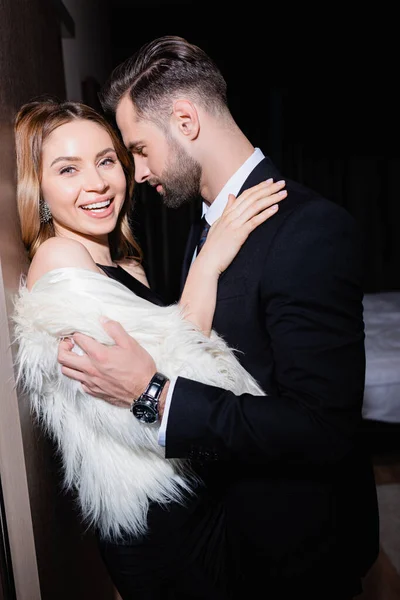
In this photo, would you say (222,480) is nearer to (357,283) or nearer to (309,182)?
(357,283)

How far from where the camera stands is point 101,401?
125 cm

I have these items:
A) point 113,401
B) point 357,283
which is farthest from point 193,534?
point 357,283

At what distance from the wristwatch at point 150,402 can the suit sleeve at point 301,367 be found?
0.19ft

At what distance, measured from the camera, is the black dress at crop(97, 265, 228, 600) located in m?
1.36

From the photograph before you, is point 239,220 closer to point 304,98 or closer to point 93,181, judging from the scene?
point 93,181

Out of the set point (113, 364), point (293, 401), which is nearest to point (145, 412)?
point (113, 364)

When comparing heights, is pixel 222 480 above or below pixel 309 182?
below

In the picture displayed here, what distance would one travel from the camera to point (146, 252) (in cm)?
652

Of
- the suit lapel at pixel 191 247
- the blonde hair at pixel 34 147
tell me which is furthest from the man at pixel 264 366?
the suit lapel at pixel 191 247

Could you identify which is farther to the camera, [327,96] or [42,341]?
[327,96]

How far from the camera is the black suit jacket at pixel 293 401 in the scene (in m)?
1.10

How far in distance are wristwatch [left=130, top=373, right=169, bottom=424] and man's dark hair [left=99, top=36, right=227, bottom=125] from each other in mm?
775

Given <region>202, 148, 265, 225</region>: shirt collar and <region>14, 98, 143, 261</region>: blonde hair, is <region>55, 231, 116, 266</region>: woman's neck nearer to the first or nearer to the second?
A: <region>14, 98, 143, 261</region>: blonde hair

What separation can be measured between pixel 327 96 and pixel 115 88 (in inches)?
214
